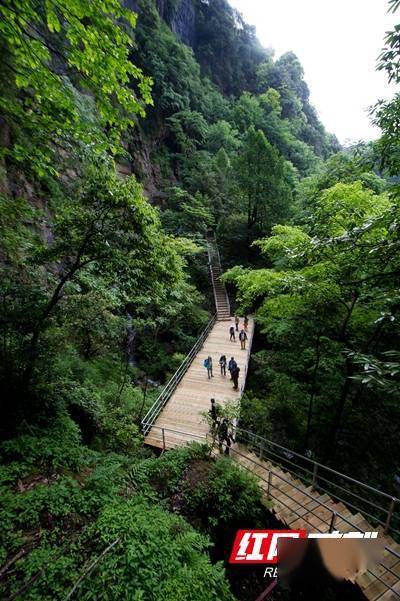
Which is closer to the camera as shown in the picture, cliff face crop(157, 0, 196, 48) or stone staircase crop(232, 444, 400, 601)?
stone staircase crop(232, 444, 400, 601)

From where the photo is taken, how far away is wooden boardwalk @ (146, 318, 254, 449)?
346 inches

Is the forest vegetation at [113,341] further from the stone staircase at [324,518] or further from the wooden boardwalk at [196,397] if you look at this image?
the wooden boardwalk at [196,397]

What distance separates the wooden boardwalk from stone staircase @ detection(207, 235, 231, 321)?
164 inches

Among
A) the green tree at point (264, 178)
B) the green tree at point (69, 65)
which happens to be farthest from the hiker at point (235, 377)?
the green tree at point (264, 178)

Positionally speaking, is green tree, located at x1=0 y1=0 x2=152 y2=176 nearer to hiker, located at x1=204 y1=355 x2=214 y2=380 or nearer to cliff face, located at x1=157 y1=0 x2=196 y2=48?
hiker, located at x1=204 y1=355 x2=214 y2=380

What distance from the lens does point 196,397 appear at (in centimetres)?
1099

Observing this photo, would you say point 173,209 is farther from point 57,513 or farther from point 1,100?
point 57,513

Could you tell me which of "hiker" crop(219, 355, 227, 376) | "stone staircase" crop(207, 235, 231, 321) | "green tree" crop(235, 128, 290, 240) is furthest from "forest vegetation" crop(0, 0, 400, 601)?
"green tree" crop(235, 128, 290, 240)

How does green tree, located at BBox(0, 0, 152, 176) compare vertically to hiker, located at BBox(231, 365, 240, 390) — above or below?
above

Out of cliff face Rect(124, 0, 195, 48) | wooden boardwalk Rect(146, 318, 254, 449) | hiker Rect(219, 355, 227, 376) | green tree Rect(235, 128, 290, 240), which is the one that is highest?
cliff face Rect(124, 0, 195, 48)

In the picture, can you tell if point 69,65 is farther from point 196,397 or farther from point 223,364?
point 223,364

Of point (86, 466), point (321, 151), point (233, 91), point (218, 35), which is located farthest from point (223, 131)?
point (86, 466)

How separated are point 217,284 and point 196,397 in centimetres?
1266

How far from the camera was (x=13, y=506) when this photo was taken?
3.79 metres
